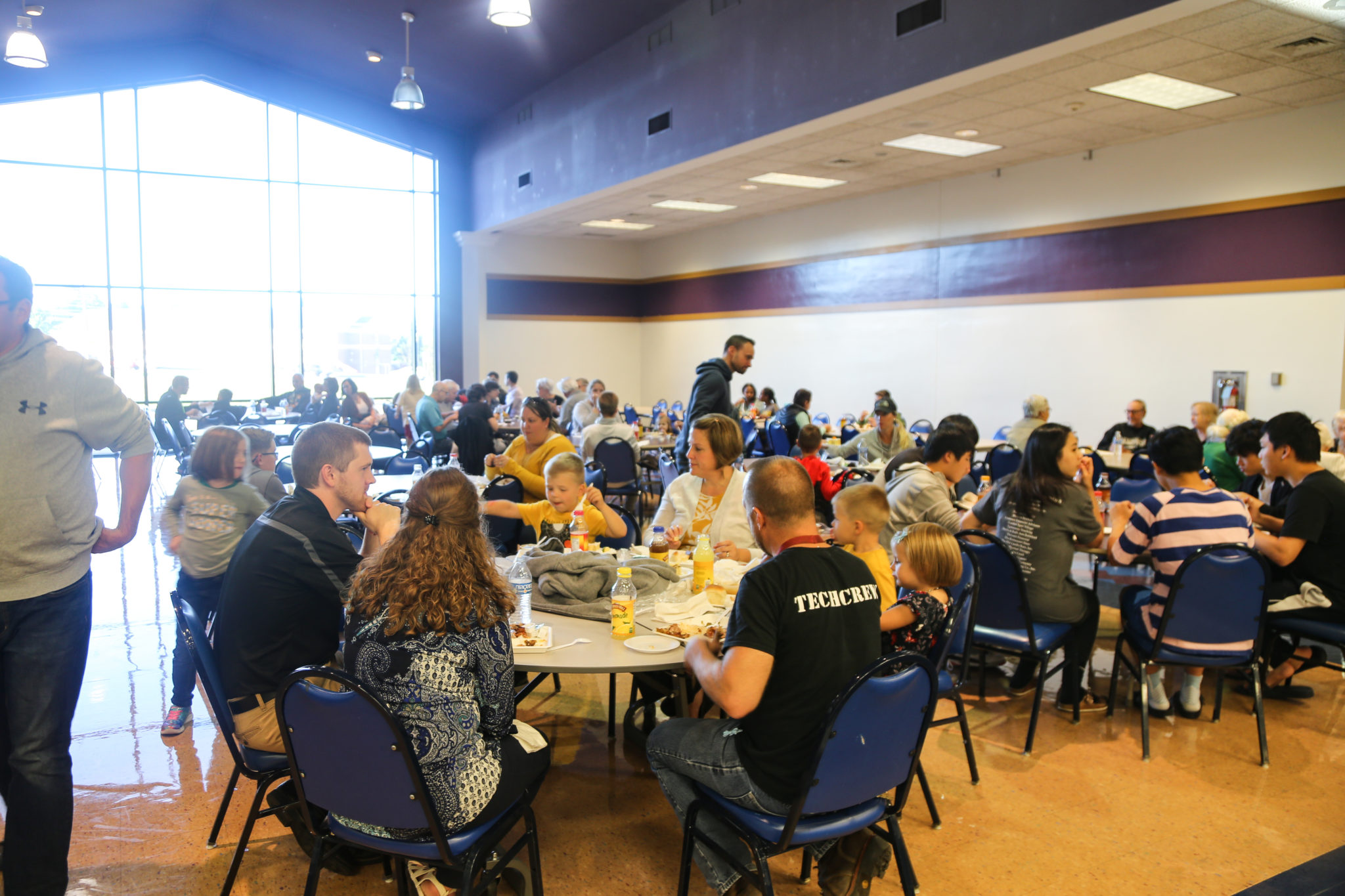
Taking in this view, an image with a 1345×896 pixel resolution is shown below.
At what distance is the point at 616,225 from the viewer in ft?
45.8

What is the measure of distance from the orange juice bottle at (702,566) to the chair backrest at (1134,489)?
3018 mm

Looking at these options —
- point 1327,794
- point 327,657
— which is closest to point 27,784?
point 327,657

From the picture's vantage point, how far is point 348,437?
8.05 ft

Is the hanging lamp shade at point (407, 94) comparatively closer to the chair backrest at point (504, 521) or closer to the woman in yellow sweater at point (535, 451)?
the woman in yellow sweater at point (535, 451)

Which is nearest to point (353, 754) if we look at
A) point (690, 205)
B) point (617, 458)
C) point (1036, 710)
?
point (1036, 710)

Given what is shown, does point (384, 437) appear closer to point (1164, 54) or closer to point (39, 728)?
point (39, 728)

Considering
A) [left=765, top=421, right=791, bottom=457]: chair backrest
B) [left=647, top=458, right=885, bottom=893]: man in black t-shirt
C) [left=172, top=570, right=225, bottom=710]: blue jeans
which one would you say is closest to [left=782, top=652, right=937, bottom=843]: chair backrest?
[left=647, top=458, right=885, bottom=893]: man in black t-shirt

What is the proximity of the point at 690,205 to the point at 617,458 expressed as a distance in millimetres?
6125

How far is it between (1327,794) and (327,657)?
3.58 metres

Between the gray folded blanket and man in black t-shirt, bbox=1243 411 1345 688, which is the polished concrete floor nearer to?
man in black t-shirt, bbox=1243 411 1345 688

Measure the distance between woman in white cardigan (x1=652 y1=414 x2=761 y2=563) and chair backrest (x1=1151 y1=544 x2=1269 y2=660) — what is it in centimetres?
165

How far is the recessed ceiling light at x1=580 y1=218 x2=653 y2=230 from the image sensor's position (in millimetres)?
13484

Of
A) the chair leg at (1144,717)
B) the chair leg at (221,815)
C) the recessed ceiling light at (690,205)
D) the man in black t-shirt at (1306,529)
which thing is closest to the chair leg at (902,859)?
the chair leg at (1144,717)

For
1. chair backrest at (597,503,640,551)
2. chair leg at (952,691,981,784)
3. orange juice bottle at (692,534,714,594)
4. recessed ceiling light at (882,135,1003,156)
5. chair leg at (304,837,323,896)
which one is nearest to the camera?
chair leg at (304,837,323,896)
